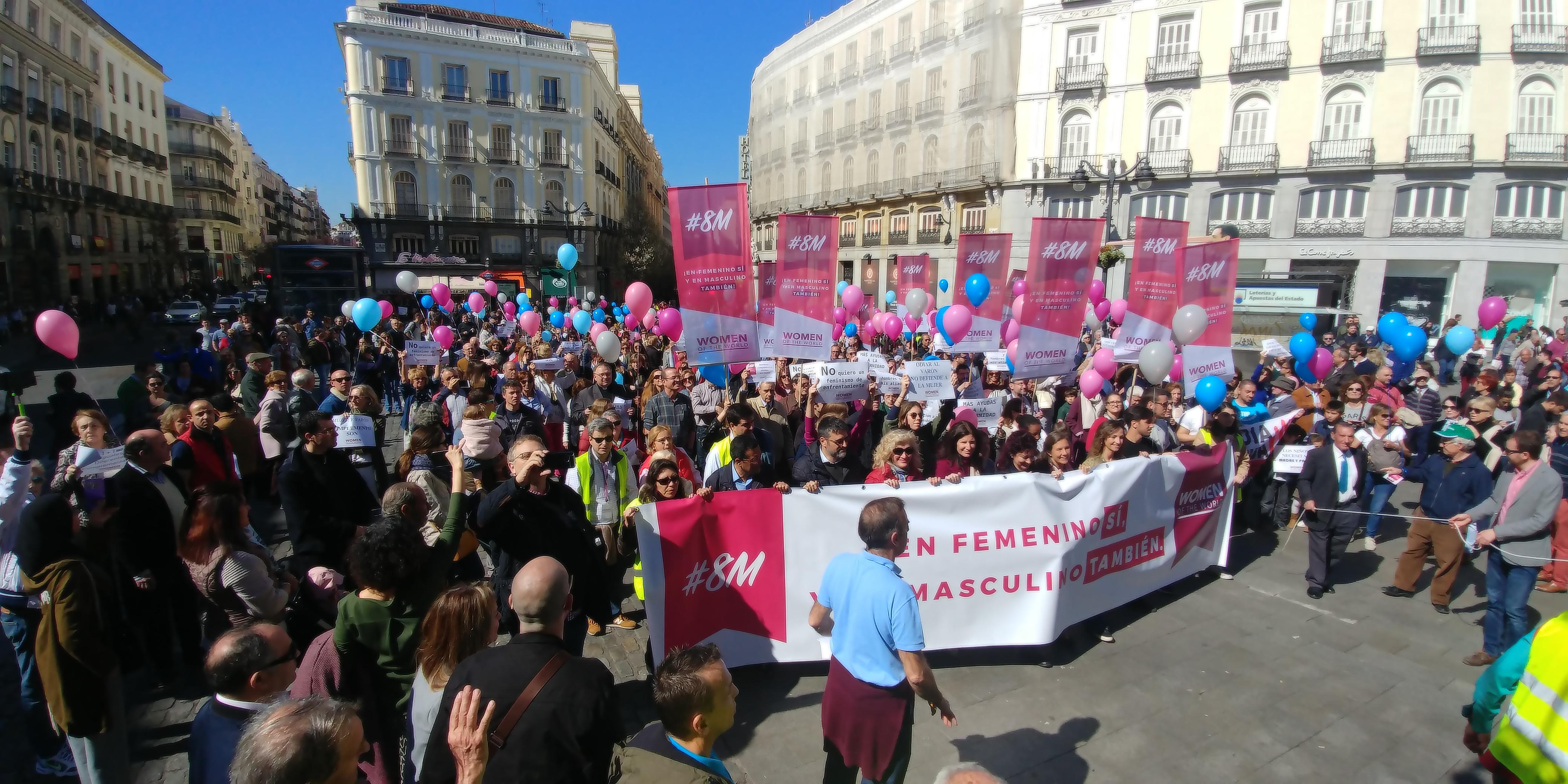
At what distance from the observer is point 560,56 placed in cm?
3684

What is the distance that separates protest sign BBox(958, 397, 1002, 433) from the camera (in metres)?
6.62

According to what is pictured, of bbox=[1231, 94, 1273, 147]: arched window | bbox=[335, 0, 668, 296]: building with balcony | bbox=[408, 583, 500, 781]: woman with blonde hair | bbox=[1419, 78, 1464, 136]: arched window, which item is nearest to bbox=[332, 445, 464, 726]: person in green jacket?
bbox=[408, 583, 500, 781]: woman with blonde hair

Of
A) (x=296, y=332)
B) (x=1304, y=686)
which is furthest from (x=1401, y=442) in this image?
(x=296, y=332)

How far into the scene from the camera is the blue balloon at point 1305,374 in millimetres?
11039

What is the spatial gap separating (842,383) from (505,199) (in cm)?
3493

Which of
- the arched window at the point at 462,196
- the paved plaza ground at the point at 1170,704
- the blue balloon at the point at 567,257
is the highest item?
the arched window at the point at 462,196

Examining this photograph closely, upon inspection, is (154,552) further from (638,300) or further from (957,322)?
(957,322)

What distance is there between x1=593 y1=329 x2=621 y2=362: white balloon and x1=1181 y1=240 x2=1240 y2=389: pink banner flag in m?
7.13

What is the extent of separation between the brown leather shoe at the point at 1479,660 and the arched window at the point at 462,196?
128 feet

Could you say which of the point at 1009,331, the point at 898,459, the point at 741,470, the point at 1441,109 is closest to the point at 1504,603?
the point at 898,459

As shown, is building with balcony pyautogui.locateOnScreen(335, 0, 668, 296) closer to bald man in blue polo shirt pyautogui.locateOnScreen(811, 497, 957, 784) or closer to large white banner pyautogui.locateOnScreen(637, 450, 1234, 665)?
large white banner pyautogui.locateOnScreen(637, 450, 1234, 665)

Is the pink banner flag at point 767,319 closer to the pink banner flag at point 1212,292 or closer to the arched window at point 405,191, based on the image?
the pink banner flag at point 1212,292

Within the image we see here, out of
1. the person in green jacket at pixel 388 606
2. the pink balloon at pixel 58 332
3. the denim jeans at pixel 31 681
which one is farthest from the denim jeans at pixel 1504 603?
the pink balloon at pixel 58 332

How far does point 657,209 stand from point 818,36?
35.6 metres
